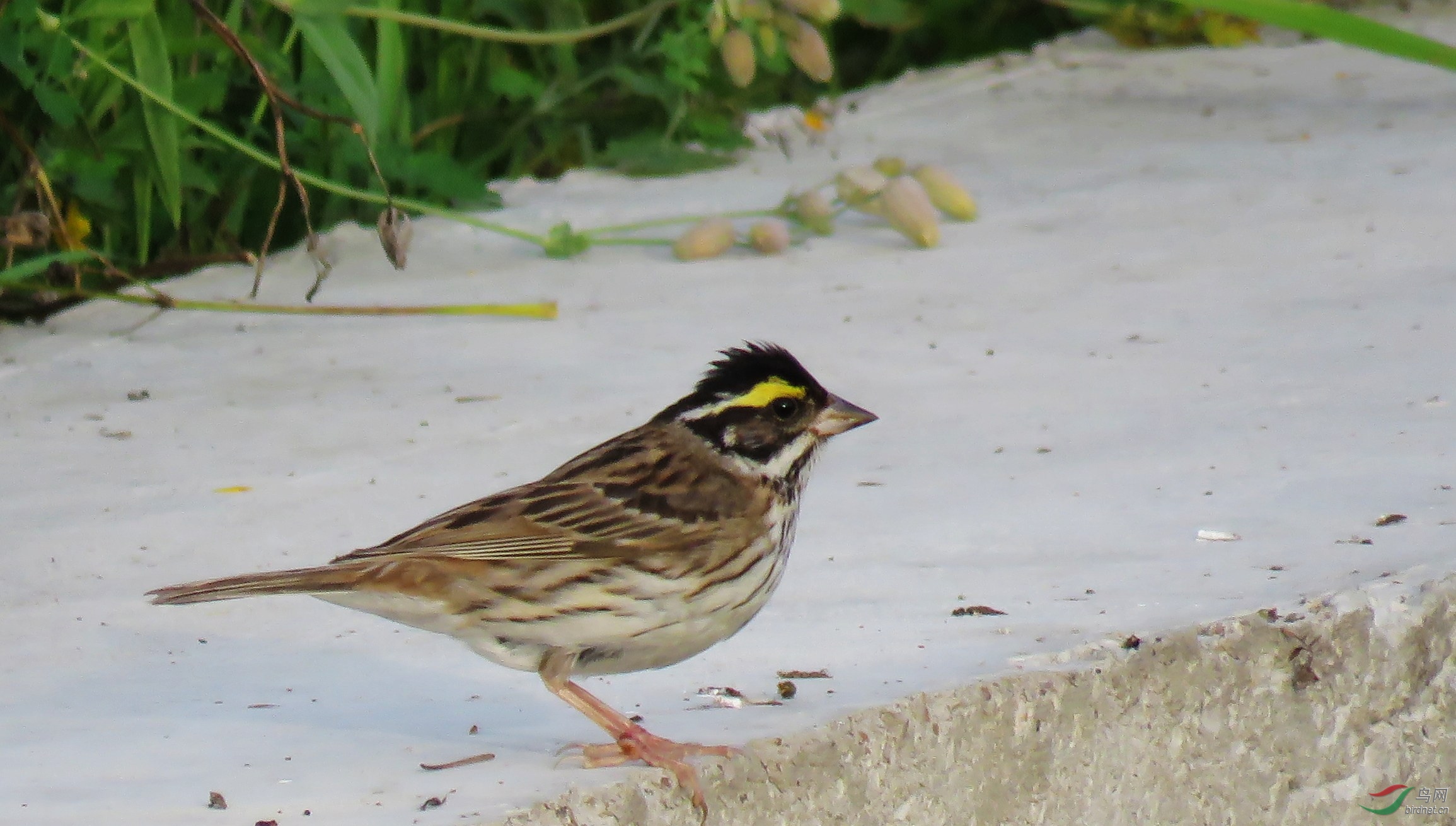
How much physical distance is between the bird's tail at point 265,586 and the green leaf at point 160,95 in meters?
2.59

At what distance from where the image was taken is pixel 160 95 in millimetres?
5309

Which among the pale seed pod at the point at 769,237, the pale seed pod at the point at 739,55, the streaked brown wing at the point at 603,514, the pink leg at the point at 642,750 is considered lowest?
the pale seed pod at the point at 769,237

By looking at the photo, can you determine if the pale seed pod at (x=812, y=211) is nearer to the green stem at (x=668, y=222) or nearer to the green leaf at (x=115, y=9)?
the green stem at (x=668, y=222)

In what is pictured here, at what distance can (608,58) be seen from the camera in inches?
280

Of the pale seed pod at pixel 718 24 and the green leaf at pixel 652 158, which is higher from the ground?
the pale seed pod at pixel 718 24

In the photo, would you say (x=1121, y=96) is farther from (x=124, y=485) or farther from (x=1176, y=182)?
(x=124, y=485)

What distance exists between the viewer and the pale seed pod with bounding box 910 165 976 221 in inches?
251

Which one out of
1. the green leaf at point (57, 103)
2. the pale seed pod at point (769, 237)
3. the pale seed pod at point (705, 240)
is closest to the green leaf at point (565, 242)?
the pale seed pod at point (705, 240)

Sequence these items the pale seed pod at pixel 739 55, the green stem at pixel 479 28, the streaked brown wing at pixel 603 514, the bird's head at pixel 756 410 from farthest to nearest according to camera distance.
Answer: the pale seed pod at pixel 739 55, the green stem at pixel 479 28, the bird's head at pixel 756 410, the streaked brown wing at pixel 603 514

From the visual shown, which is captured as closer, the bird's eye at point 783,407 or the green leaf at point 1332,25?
the bird's eye at point 783,407

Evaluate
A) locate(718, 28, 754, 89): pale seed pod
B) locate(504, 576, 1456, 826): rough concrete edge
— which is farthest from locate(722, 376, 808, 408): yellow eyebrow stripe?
locate(718, 28, 754, 89): pale seed pod

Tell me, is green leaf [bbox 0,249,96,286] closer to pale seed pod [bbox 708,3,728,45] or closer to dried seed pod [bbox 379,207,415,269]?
dried seed pod [bbox 379,207,415,269]

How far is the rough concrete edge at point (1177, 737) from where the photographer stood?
3.00 metres

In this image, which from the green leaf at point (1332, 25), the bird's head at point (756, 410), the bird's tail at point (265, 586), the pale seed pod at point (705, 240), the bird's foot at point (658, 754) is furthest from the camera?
the pale seed pod at point (705, 240)
